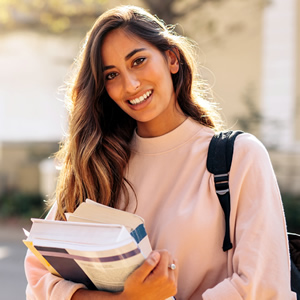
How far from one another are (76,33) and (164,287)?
7745 mm

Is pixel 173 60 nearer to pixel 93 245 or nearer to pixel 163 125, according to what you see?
pixel 163 125

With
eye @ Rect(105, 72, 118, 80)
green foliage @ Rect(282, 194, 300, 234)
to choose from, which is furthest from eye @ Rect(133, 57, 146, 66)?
green foliage @ Rect(282, 194, 300, 234)

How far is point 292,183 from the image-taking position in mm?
7883

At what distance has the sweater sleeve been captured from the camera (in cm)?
190

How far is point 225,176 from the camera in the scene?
189 centimetres

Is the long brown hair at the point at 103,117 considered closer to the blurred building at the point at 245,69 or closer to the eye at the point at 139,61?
the eye at the point at 139,61

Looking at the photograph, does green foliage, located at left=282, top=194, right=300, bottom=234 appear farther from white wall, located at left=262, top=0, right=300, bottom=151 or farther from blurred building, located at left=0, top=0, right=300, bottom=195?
white wall, located at left=262, top=0, right=300, bottom=151

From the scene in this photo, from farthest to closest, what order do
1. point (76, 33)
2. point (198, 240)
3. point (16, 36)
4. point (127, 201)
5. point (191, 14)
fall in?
point (16, 36)
point (76, 33)
point (191, 14)
point (127, 201)
point (198, 240)

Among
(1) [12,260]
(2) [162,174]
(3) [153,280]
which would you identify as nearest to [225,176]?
(2) [162,174]

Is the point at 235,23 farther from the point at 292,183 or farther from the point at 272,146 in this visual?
the point at 292,183

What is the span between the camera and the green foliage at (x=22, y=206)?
27.5 feet

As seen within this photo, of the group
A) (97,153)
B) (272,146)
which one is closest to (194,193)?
(97,153)

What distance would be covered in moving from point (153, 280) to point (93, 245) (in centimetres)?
23

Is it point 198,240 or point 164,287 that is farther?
point 198,240
